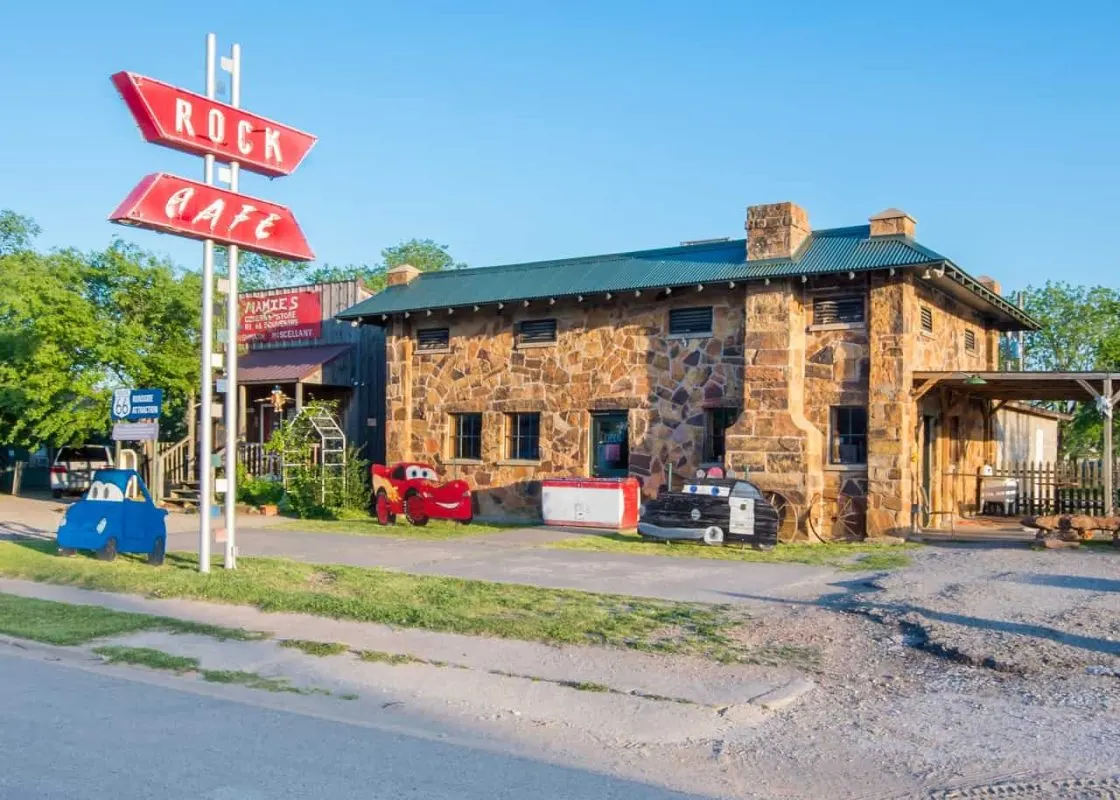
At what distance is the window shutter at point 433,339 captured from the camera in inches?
957

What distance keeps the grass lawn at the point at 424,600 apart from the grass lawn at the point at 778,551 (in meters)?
4.37

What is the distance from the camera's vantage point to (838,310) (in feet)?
63.2

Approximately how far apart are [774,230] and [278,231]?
381 inches

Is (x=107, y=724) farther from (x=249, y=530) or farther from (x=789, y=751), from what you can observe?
(x=249, y=530)

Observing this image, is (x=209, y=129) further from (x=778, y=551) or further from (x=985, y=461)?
(x=985, y=461)

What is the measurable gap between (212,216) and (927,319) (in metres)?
13.2

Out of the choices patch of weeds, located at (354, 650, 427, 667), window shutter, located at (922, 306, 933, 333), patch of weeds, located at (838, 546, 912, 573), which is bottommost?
patch of weeds, located at (354, 650, 427, 667)

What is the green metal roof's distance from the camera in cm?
1872

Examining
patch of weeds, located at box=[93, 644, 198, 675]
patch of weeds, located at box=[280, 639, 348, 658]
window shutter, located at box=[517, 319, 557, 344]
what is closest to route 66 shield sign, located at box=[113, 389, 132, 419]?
patch of weeds, located at box=[93, 644, 198, 675]

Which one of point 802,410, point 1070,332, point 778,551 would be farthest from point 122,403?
point 1070,332

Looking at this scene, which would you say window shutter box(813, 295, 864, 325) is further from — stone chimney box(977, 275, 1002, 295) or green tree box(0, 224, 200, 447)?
green tree box(0, 224, 200, 447)

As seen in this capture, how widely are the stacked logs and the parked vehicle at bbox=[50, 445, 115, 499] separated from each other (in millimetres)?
22648

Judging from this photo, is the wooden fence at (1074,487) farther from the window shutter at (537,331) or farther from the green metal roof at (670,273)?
the window shutter at (537,331)

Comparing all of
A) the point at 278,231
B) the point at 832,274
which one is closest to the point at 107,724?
the point at 278,231
